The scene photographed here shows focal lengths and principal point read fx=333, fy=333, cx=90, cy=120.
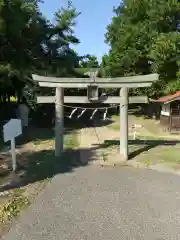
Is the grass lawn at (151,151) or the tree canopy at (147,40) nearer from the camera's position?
the grass lawn at (151,151)

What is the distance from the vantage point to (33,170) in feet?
33.0

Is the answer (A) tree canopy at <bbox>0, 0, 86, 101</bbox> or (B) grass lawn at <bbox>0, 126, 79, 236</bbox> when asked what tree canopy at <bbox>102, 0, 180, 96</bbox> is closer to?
(A) tree canopy at <bbox>0, 0, 86, 101</bbox>

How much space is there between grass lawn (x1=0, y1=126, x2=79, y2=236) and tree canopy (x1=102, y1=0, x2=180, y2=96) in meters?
12.5

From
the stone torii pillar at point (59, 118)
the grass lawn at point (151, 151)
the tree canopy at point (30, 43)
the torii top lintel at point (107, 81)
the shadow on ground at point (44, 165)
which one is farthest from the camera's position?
the tree canopy at point (30, 43)

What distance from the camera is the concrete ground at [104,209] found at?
221 inches

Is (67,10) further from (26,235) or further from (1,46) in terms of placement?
(26,235)

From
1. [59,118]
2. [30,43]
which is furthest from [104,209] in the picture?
[30,43]

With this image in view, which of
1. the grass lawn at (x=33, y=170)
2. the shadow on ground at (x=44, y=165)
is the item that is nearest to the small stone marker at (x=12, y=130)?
the shadow on ground at (x=44, y=165)

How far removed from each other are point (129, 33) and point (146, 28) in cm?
180

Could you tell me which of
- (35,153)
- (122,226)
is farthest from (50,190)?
(35,153)

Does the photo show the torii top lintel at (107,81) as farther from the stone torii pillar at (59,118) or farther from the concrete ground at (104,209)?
the concrete ground at (104,209)

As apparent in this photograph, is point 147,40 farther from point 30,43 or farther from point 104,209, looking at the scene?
point 104,209

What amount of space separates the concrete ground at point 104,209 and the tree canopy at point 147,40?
17.1 m

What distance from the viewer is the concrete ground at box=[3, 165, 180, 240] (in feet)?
18.4
